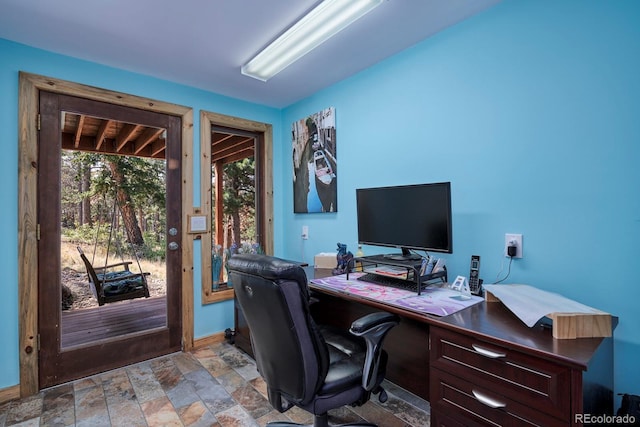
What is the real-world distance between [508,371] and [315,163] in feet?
7.65

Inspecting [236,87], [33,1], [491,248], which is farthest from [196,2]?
[491,248]

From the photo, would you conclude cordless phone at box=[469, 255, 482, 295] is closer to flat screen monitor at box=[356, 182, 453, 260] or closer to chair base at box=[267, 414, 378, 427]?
flat screen monitor at box=[356, 182, 453, 260]

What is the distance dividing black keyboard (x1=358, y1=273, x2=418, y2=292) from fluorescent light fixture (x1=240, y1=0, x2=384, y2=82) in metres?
1.58

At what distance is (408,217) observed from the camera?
195 centimetres

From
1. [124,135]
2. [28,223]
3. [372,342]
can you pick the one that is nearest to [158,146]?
[124,135]

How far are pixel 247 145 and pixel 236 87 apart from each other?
67 centimetres

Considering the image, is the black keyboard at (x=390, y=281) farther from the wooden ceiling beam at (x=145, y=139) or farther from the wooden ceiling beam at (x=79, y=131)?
the wooden ceiling beam at (x=79, y=131)

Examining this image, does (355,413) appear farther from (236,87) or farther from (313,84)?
(236,87)

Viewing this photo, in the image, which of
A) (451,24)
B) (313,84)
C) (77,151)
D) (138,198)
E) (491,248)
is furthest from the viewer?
(313,84)

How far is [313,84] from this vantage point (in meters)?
2.87

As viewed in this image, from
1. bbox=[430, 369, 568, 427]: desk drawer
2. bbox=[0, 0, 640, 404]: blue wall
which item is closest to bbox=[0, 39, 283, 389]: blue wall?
bbox=[0, 0, 640, 404]: blue wall

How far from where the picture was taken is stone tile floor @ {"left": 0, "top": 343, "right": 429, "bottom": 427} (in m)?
1.84

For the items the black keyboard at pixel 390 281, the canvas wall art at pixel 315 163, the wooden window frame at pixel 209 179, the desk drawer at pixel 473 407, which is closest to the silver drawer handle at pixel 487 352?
the desk drawer at pixel 473 407

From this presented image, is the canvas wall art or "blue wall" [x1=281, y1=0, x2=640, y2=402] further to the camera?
the canvas wall art
